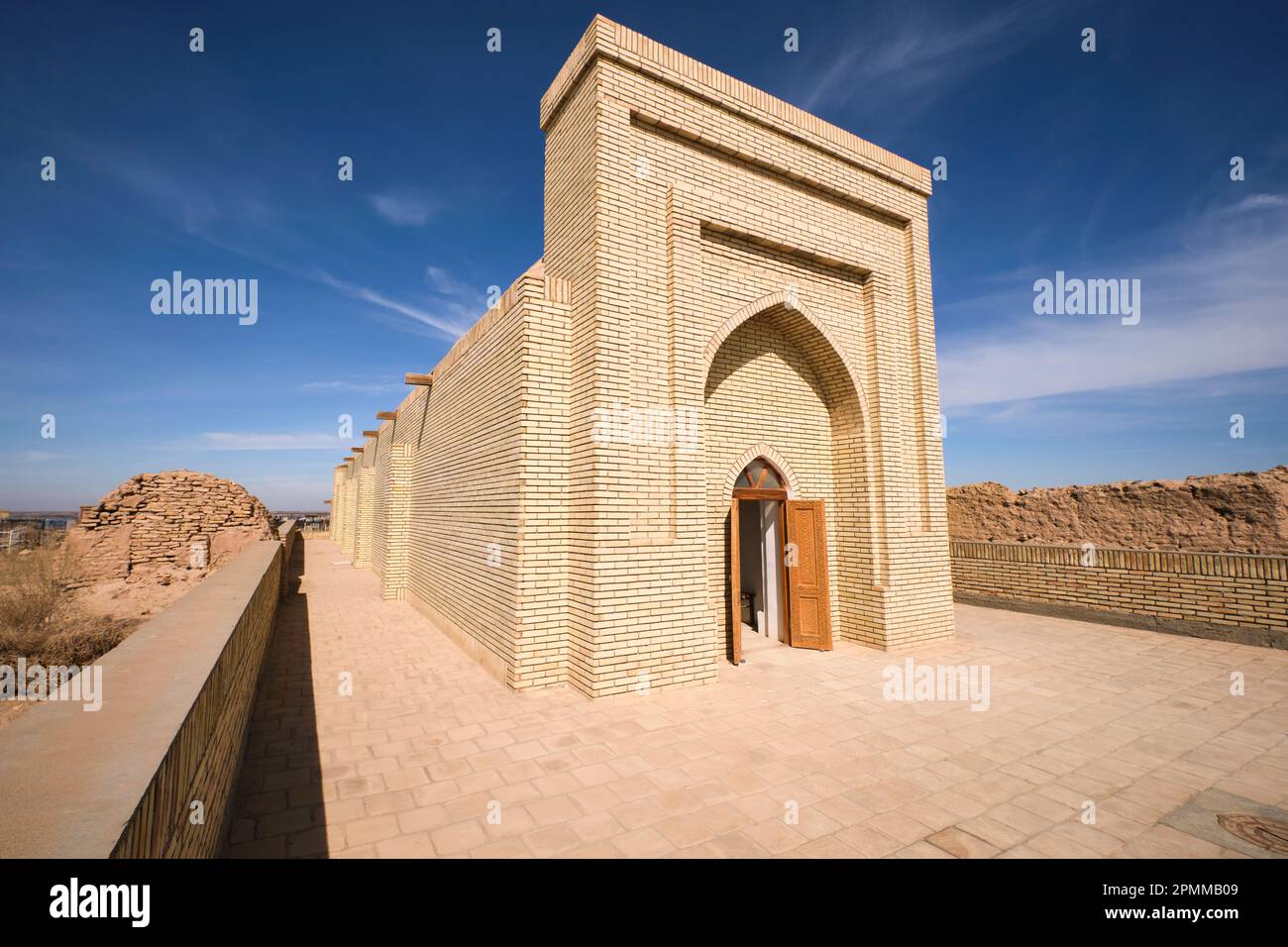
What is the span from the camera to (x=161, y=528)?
1379cm

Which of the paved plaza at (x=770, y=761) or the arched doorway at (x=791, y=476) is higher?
the arched doorway at (x=791, y=476)

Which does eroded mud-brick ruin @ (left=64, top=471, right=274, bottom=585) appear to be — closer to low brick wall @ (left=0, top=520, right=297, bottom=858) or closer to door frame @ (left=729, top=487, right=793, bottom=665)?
low brick wall @ (left=0, top=520, right=297, bottom=858)

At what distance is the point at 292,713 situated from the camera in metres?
5.27

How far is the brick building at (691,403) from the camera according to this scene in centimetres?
588

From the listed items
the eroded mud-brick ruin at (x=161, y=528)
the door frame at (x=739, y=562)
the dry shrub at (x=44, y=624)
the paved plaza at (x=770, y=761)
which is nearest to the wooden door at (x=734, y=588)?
the door frame at (x=739, y=562)

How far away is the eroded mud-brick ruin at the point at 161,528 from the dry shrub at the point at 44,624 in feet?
10.8

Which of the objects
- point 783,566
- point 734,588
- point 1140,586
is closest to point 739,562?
point 783,566

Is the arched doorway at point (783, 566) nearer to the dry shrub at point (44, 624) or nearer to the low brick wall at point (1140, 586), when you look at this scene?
the low brick wall at point (1140, 586)

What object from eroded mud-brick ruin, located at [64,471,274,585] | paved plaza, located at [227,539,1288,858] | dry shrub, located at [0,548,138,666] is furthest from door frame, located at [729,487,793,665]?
eroded mud-brick ruin, located at [64,471,274,585]

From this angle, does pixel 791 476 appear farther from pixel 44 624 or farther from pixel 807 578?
pixel 44 624

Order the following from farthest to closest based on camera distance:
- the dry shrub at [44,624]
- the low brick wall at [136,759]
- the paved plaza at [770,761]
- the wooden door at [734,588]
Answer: the dry shrub at [44,624] → the wooden door at [734,588] → the paved plaza at [770,761] → the low brick wall at [136,759]

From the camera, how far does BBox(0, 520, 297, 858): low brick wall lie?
4.98 ft

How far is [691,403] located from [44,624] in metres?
10.4
